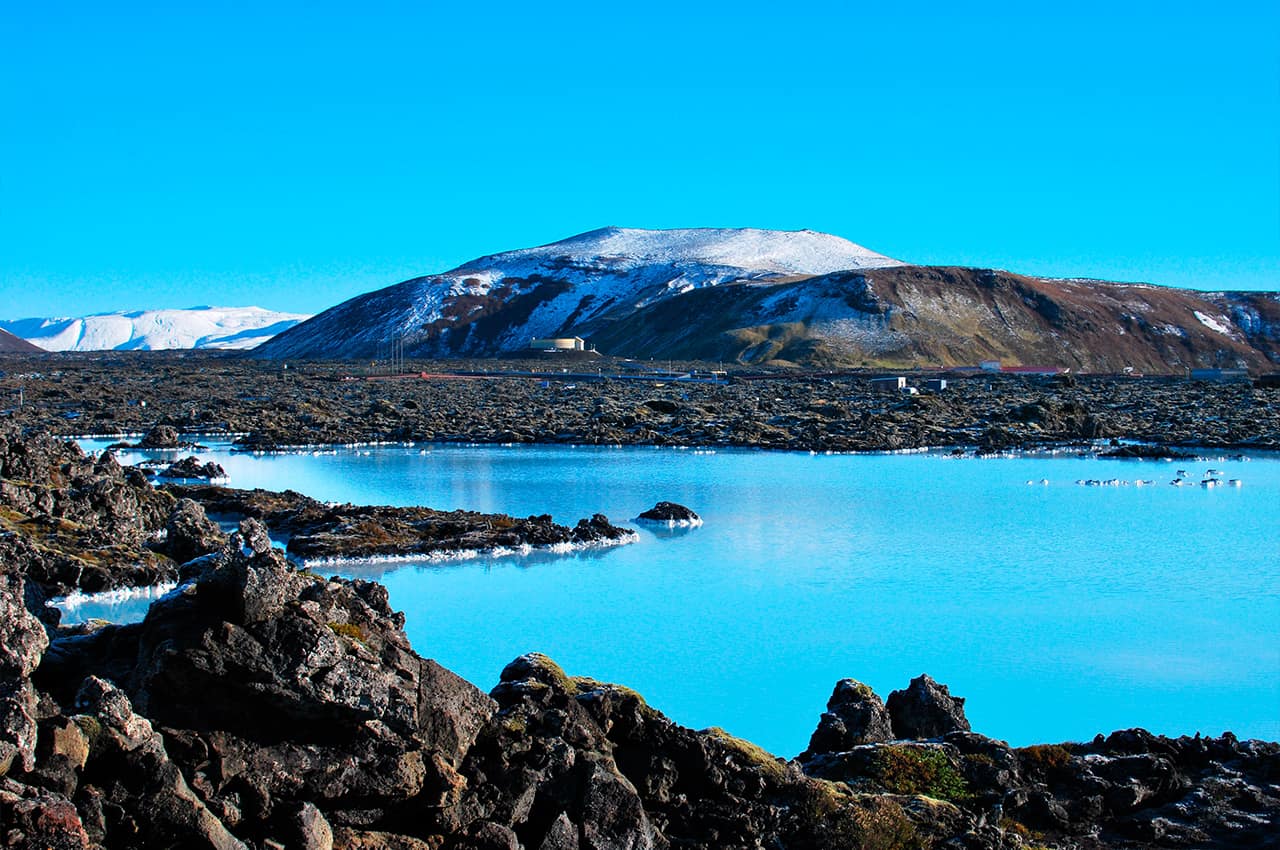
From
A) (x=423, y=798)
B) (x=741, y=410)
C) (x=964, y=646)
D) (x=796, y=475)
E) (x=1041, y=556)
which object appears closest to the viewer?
(x=423, y=798)

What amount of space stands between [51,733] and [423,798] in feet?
5.53

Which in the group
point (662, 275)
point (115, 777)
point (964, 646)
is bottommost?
point (964, 646)

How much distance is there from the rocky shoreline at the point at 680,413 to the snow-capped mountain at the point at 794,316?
1842 inches

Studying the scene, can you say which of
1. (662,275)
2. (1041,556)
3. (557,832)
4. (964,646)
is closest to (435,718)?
(557,832)

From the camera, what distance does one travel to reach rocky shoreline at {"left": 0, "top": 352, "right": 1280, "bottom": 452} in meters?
41.0

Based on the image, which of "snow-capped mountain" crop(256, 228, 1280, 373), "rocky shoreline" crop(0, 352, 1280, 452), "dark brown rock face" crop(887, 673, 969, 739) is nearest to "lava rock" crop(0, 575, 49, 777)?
"dark brown rock face" crop(887, 673, 969, 739)

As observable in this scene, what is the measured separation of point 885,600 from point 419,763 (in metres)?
10.5

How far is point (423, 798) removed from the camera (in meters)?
6.10

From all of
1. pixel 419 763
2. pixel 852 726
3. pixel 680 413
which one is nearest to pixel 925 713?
pixel 852 726

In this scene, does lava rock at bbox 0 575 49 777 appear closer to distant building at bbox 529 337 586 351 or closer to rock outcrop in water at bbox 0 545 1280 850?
rock outcrop in water at bbox 0 545 1280 850

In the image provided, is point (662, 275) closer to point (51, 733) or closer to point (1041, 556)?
point (1041, 556)

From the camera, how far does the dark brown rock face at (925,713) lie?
9047 millimetres

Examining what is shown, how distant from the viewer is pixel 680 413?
49938 millimetres

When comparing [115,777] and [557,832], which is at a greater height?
[115,777]
